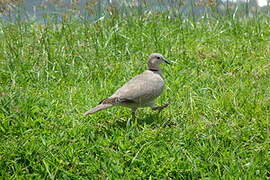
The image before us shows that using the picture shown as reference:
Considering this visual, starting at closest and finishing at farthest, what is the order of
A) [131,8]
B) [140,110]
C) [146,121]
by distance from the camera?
1. [146,121]
2. [140,110]
3. [131,8]

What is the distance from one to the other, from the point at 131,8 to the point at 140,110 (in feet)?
10.5

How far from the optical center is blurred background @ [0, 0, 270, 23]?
7.97 metres

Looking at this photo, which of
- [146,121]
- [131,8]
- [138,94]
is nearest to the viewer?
[138,94]

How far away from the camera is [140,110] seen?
18.8 feet

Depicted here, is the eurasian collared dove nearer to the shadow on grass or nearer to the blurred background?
the shadow on grass

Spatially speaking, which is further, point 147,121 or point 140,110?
point 140,110

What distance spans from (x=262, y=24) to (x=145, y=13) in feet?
6.70

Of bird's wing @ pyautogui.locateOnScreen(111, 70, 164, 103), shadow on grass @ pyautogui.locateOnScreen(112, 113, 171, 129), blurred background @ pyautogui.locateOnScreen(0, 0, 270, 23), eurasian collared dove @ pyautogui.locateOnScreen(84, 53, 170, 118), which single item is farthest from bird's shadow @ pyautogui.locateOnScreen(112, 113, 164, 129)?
blurred background @ pyautogui.locateOnScreen(0, 0, 270, 23)

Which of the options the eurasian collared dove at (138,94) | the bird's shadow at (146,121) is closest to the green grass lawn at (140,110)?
the bird's shadow at (146,121)

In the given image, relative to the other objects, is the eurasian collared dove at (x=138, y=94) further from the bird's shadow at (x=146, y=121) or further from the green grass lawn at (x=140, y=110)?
the green grass lawn at (x=140, y=110)

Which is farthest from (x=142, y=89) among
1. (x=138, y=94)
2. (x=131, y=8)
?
(x=131, y=8)

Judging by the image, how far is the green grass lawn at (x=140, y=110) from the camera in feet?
14.5

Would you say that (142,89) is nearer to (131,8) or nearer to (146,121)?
(146,121)

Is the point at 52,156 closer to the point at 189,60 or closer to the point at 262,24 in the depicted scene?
the point at 189,60
